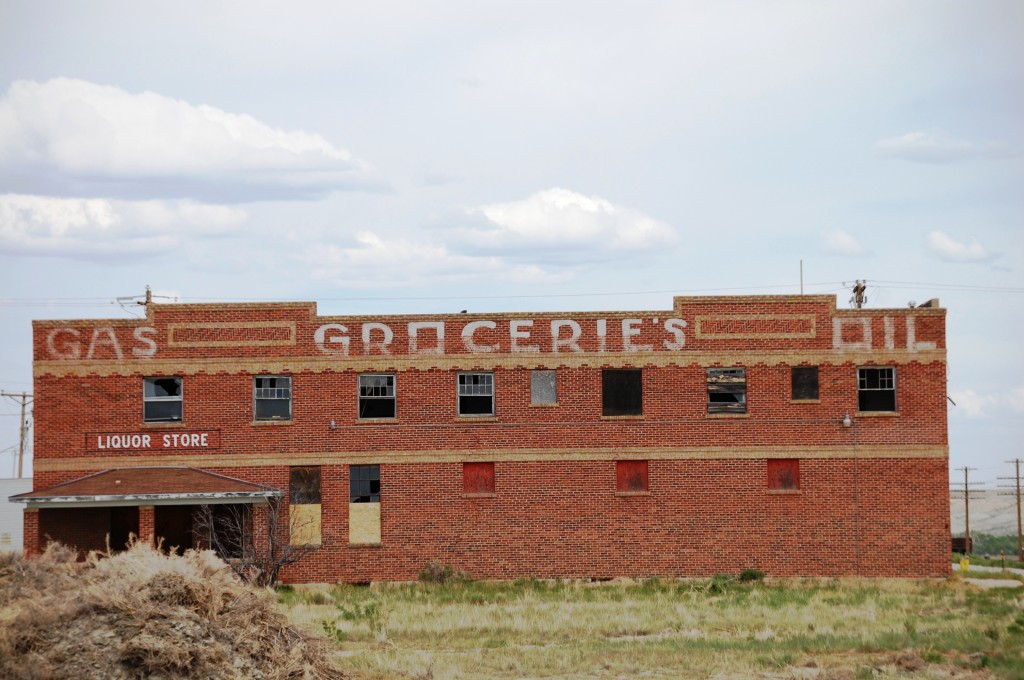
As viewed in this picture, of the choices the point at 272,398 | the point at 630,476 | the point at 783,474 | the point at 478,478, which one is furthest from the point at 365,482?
the point at 783,474

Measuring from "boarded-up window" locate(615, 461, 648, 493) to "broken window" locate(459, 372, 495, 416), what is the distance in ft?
14.4

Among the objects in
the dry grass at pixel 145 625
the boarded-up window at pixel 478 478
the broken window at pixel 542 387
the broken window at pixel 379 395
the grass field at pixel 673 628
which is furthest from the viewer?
the broken window at pixel 379 395

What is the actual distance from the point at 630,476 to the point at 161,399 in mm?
14903

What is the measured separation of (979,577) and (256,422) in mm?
25287

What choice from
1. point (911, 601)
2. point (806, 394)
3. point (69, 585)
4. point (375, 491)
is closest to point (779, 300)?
point (806, 394)

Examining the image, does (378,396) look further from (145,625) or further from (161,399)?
(145,625)

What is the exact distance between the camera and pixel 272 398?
39656 mm

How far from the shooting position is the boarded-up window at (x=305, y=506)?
38938 millimetres

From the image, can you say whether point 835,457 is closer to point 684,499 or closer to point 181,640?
point 684,499

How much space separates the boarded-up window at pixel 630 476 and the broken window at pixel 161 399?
45.6 feet

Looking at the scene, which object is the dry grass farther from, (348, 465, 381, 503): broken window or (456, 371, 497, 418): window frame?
(456, 371, 497, 418): window frame

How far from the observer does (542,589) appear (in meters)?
36.9

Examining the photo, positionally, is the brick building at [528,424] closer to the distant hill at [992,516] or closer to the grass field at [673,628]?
the grass field at [673,628]

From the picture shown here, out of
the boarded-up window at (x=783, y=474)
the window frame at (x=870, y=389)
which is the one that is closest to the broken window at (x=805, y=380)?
the window frame at (x=870, y=389)
